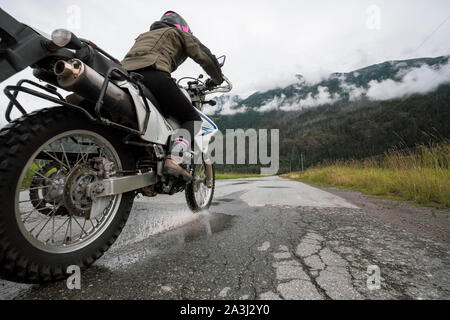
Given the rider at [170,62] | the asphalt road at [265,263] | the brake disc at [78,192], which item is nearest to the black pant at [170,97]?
the rider at [170,62]

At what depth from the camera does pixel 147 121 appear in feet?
4.95

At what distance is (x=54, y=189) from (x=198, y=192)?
1894 millimetres

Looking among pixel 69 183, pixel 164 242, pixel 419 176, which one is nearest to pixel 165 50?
pixel 69 183

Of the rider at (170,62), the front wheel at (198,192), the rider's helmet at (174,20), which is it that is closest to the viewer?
the rider at (170,62)

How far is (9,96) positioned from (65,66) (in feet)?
1.00

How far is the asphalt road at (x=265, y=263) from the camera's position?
3.08 ft

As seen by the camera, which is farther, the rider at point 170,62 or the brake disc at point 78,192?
the rider at point 170,62

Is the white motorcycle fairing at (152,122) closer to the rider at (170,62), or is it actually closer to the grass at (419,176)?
the rider at (170,62)

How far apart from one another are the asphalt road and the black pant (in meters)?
1.13

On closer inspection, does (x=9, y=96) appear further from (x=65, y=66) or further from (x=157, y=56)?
(x=157, y=56)

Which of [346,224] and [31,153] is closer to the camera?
[31,153]

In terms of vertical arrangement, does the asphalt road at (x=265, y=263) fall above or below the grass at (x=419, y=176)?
below

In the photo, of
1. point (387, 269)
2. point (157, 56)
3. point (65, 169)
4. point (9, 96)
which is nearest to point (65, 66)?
point (9, 96)

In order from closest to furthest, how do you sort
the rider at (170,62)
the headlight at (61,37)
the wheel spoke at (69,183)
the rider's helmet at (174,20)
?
the headlight at (61,37) → the wheel spoke at (69,183) → the rider at (170,62) → the rider's helmet at (174,20)
